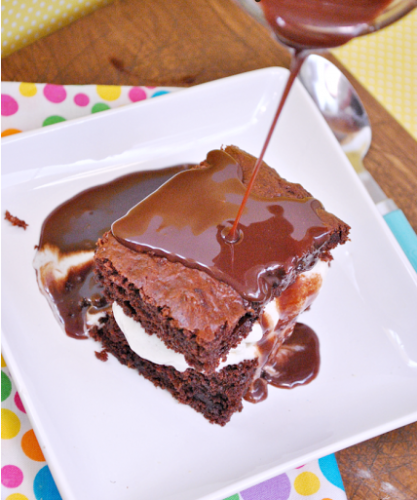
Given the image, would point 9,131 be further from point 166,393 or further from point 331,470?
point 331,470

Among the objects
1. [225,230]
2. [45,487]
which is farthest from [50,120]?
[45,487]

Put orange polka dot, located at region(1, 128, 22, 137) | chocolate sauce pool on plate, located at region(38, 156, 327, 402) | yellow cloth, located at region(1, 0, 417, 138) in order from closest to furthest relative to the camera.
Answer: chocolate sauce pool on plate, located at region(38, 156, 327, 402)
orange polka dot, located at region(1, 128, 22, 137)
yellow cloth, located at region(1, 0, 417, 138)

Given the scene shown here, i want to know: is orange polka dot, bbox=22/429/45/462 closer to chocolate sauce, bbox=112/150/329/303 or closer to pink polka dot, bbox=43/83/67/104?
chocolate sauce, bbox=112/150/329/303

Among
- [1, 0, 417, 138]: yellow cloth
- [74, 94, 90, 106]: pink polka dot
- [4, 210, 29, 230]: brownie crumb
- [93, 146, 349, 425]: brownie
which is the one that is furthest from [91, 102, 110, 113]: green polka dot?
[93, 146, 349, 425]: brownie

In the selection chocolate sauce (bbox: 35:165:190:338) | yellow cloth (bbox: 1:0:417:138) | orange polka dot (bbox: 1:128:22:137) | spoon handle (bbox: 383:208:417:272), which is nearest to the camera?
chocolate sauce (bbox: 35:165:190:338)

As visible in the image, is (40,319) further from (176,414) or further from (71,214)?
(176,414)

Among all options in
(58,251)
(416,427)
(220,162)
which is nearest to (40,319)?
(58,251)
